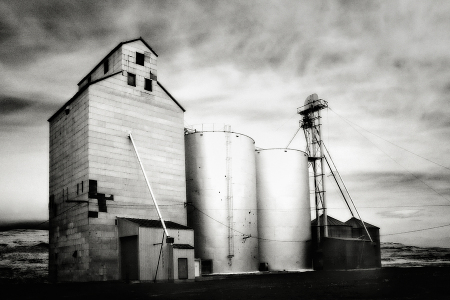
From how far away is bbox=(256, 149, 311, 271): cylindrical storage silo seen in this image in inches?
2039

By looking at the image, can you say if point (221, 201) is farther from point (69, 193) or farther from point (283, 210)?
point (69, 193)

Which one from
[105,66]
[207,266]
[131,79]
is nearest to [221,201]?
[207,266]

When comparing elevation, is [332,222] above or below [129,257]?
above

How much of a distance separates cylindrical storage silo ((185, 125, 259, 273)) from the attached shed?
27.9 feet

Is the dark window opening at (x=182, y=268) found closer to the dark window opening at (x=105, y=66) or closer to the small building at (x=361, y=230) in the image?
the dark window opening at (x=105, y=66)

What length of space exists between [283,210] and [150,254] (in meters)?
21.1

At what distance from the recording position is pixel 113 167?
123 ft

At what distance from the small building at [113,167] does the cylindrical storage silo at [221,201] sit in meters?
4.17

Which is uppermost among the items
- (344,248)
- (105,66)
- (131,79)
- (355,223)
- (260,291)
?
(105,66)

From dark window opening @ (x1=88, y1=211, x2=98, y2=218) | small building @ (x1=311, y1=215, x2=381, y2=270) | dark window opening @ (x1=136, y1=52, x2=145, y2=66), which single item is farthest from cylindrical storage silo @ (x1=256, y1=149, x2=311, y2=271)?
dark window opening @ (x1=88, y1=211, x2=98, y2=218)

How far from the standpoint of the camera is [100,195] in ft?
119

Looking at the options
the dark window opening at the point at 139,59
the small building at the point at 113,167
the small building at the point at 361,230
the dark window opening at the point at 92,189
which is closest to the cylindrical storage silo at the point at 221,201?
the small building at the point at 113,167

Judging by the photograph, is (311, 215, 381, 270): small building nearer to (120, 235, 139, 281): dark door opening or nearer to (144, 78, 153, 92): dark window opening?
(120, 235, 139, 281): dark door opening

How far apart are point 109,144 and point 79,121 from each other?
3.23m
